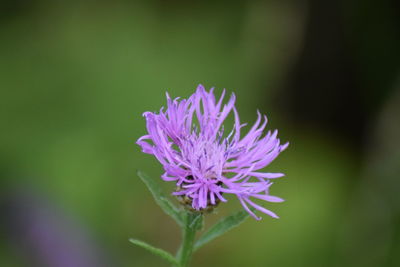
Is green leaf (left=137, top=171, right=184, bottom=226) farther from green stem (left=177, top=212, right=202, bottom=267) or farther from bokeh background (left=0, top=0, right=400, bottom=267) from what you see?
bokeh background (left=0, top=0, right=400, bottom=267)

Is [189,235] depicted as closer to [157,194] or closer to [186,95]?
[157,194]

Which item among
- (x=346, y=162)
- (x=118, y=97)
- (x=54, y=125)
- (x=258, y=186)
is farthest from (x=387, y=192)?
(x=258, y=186)

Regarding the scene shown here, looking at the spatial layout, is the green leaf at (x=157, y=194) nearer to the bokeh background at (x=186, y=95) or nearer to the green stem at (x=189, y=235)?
the green stem at (x=189, y=235)

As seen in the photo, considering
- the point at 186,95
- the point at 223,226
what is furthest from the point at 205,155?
the point at 186,95

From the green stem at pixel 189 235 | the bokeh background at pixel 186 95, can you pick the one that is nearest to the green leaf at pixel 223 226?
the green stem at pixel 189 235

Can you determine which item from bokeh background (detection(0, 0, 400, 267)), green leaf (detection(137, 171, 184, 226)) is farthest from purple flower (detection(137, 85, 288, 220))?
bokeh background (detection(0, 0, 400, 267))

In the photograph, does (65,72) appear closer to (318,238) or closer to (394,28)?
(318,238)
